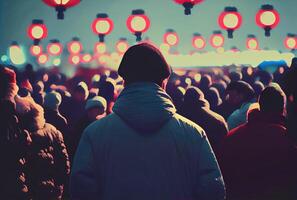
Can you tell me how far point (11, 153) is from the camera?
4.56m

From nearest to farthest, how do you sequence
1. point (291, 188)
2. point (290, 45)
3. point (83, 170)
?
point (83, 170) → point (291, 188) → point (290, 45)

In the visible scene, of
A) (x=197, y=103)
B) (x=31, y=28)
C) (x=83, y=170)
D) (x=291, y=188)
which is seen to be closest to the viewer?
(x=83, y=170)

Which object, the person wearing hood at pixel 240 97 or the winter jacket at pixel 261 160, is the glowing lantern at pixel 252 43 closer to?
the person wearing hood at pixel 240 97

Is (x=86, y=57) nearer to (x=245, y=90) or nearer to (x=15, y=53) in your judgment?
(x=15, y=53)

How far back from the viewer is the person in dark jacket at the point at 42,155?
5.35 m

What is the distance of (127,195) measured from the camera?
294 centimetres

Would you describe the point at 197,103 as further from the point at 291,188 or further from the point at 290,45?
the point at 290,45

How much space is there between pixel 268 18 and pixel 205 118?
7.79 m

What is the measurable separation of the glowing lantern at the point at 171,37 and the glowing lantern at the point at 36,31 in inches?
415

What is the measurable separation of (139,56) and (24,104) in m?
2.61

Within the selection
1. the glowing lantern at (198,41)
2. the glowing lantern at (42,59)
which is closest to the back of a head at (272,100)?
the glowing lantern at (198,41)

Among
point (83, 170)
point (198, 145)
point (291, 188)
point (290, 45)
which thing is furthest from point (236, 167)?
point (290, 45)

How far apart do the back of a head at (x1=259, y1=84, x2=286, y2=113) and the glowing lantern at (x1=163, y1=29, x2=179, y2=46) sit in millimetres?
21352

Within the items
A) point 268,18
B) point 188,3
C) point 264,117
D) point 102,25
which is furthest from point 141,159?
point 102,25
